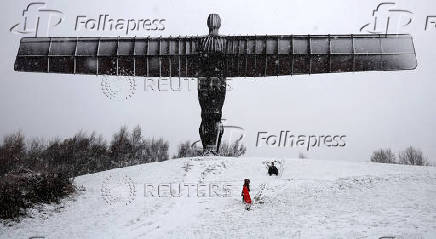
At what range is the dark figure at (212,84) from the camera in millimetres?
17797

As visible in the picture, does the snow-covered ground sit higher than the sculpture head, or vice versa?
the sculpture head

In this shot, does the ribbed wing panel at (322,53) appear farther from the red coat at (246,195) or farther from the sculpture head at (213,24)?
the red coat at (246,195)

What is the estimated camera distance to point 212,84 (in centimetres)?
1792

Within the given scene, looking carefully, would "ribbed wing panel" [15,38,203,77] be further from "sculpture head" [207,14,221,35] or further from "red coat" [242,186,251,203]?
"red coat" [242,186,251,203]

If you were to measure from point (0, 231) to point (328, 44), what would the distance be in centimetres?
1412

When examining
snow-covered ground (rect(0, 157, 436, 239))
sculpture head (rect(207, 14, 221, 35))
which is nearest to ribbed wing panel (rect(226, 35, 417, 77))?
sculpture head (rect(207, 14, 221, 35))

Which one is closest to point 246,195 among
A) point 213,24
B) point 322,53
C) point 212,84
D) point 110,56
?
point 212,84

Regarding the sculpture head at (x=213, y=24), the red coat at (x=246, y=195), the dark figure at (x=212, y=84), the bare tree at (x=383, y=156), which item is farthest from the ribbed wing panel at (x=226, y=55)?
the bare tree at (x=383, y=156)

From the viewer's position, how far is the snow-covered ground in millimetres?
10383

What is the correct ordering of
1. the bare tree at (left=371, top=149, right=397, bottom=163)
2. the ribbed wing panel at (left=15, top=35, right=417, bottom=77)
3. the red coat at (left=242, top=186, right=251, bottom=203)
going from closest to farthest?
the red coat at (left=242, top=186, right=251, bottom=203) → the ribbed wing panel at (left=15, top=35, right=417, bottom=77) → the bare tree at (left=371, top=149, right=397, bottom=163)

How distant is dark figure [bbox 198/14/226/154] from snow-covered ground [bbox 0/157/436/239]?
146 centimetres

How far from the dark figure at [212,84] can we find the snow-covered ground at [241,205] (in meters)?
1.46

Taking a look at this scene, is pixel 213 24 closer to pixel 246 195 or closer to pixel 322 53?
pixel 322 53

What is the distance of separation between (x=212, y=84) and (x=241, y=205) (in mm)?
6643
